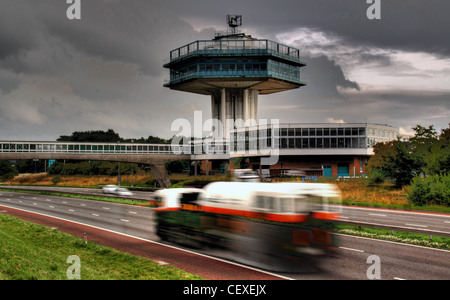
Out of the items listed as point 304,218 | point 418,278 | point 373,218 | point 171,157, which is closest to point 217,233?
point 304,218

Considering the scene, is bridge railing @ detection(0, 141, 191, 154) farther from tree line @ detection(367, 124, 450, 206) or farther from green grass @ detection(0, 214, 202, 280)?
green grass @ detection(0, 214, 202, 280)

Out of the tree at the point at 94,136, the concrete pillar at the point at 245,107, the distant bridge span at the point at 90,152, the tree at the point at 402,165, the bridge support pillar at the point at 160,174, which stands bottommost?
the bridge support pillar at the point at 160,174

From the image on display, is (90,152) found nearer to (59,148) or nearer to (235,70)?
(59,148)

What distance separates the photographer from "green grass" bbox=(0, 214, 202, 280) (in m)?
11.7

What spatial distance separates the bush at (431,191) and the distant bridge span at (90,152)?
2455 inches

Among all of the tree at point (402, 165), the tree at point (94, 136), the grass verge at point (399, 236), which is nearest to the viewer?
the grass verge at point (399, 236)

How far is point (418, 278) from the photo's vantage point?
45.4ft

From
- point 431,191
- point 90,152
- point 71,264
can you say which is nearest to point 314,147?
point 431,191

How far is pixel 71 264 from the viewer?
564 inches

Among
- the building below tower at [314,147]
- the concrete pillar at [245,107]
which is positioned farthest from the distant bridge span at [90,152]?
the concrete pillar at [245,107]

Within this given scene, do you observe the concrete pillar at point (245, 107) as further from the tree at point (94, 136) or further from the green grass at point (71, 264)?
the green grass at point (71, 264)

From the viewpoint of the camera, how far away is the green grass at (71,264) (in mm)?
11719

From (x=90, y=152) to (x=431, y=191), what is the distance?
2594 inches

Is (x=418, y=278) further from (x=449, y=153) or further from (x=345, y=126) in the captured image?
(x=345, y=126)
